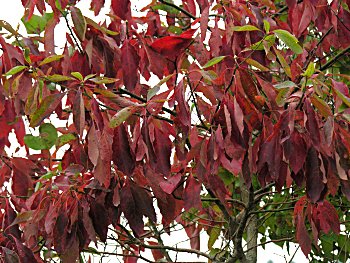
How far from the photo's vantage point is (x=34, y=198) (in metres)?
2.06

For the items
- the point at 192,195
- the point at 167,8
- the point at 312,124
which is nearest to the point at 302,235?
the point at 192,195

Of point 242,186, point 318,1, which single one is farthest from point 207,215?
point 318,1

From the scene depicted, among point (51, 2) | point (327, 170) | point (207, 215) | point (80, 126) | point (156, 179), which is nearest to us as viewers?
point (80, 126)

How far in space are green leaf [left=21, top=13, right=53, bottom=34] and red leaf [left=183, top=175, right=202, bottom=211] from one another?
2.42ft

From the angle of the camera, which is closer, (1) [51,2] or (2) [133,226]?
(2) [133,226]

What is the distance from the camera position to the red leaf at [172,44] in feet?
5.78

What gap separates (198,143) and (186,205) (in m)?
0.17

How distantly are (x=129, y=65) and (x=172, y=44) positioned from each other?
8.5 inches

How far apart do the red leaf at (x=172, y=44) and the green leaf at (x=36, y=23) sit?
1.84ft

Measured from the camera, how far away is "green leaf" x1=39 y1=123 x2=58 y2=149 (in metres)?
2.07

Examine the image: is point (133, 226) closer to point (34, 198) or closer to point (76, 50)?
point (34, 198)

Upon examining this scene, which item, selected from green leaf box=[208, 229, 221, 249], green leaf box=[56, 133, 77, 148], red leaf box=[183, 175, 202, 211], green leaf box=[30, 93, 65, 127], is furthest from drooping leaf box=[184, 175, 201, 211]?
green leaf box=[208, 229, 221, 249]

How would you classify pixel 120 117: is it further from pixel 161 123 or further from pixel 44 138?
pixel 44 138

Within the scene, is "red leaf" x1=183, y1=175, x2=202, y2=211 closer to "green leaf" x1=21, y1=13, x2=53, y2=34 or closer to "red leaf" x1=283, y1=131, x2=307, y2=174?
"red leaf" x1=283, y1=131, x2=307, y2=174
